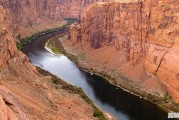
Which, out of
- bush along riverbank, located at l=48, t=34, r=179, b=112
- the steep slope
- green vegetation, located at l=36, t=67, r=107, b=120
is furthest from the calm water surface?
the steep slope

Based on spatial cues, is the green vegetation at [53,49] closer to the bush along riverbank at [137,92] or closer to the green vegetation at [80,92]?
the bush along riverbank at [137,92]

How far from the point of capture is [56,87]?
221 feet

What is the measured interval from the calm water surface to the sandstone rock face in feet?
25.8

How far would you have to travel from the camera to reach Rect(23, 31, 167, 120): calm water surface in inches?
2514

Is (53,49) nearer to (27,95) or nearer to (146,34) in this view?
(146,34)

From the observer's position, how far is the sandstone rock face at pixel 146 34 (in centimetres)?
7712

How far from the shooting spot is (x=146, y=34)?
85.5m

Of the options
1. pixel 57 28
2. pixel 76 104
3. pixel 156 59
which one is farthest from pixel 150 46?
pixel 57 28

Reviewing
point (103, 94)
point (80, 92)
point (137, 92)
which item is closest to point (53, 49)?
point (103, 94)

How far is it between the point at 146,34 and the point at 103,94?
20.1 metres

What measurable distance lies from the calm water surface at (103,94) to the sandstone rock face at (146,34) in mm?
7849

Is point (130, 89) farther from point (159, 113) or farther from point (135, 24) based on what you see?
point (135, 24)

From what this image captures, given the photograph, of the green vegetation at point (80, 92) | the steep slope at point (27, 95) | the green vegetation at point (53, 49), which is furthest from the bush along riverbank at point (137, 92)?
the green vegetation at point (53, 49)

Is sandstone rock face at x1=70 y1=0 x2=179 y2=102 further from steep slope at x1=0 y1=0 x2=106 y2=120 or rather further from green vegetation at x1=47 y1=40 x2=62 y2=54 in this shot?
steep slope at x1=0 y1=0 x2=106 y2=120
